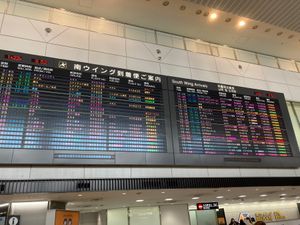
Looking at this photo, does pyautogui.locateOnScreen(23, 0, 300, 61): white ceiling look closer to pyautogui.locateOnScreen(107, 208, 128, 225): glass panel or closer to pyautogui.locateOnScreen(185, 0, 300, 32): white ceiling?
pyautogui.locateOnScreen(185, 0, 300, 32): white ceiling

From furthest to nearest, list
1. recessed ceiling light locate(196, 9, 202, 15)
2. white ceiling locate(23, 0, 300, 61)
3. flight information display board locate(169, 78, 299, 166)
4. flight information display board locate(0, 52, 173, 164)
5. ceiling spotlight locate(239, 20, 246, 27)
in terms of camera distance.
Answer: ceiling spotlight locate(239, 20, 246, 27), recessed ceiling light locate(196, 9, 202, 15), flight information display board locate(169, 78, 299, 166), white ceiling locate(23, 0, 300, 61), flight information display board locate(0, 52, 173, 164)

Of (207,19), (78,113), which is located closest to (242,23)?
(207,19)

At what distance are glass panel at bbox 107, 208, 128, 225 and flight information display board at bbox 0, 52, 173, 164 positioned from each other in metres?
4.79

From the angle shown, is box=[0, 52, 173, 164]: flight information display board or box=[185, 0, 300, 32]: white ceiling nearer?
box=[0, 52, 173, 164]: flight information display board

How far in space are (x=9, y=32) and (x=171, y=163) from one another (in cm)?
471

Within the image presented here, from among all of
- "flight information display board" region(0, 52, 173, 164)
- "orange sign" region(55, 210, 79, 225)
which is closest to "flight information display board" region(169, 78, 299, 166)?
"flight information display board" region(0, 52, 173, 164)

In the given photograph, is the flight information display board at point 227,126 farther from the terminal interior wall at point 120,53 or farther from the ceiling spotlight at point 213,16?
the ceiling spotlight at point 213,16

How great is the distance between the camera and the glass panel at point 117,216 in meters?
9.56

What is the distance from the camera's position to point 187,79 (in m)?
7.15

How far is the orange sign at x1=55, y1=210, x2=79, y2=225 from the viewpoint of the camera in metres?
5.28

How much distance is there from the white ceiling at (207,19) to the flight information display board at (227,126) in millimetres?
1899

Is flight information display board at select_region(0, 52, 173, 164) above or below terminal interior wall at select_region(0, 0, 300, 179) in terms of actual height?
below

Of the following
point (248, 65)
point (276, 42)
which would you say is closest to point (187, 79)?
point (248, 65)

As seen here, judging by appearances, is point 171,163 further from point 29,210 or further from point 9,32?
point 9,32
